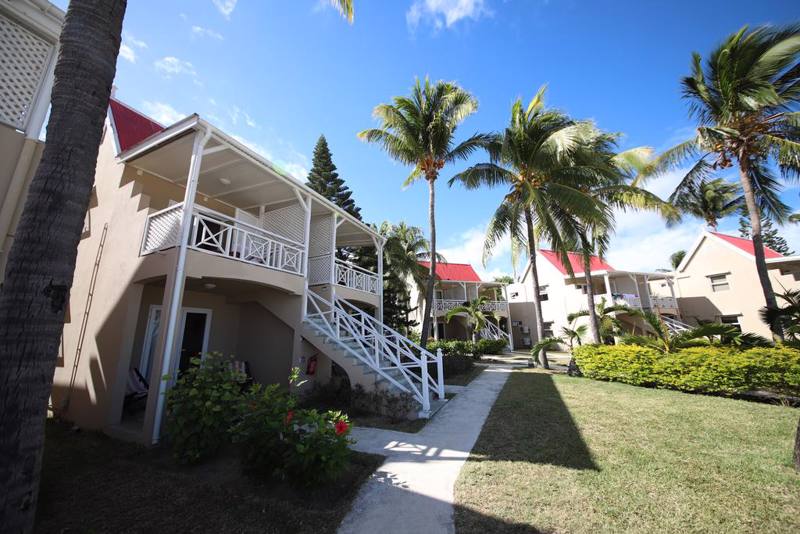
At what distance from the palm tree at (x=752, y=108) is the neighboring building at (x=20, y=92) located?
60.2ft

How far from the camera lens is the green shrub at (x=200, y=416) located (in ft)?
15.3

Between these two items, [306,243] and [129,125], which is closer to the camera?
[306,243]

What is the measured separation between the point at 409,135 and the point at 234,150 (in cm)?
753

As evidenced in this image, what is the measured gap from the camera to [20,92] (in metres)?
5.39

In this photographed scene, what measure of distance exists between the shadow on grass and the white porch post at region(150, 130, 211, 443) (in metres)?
5.49

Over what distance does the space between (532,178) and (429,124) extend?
5413 millimetres

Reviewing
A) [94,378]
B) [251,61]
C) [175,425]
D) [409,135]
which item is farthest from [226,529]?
[409,135]

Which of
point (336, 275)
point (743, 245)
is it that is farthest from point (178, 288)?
point (743, 245)

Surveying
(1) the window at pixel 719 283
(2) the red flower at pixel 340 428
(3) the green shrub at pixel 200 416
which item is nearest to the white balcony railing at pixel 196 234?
(3) the green shrub at pixel 200 416

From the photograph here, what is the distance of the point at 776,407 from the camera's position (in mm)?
7098

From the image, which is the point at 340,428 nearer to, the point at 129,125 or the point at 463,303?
the point at 129,125

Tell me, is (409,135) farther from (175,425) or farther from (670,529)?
(670,529)

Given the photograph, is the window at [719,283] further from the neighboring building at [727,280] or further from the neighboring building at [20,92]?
the neighboring building at [20,92]

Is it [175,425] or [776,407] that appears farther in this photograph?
[776,407]
